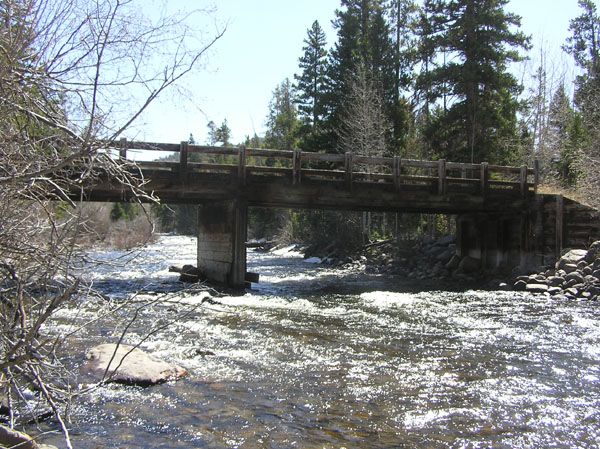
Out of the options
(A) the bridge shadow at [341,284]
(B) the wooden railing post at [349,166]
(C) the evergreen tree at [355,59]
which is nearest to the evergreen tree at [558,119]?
(C) the evergreen tree at [355,59]

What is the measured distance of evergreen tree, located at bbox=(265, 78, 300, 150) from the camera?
58.7 meters

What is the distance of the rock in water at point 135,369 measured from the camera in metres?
6.82

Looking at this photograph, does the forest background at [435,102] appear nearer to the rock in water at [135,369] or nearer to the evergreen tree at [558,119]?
the evergreen tree at [558,119]

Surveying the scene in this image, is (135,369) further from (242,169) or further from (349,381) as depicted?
(242,169)

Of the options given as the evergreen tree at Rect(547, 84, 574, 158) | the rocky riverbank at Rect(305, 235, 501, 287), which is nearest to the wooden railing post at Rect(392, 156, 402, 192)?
the rocky riverbank at Rect(305, 235, 501, 287)

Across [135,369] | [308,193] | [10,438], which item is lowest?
[135,369]

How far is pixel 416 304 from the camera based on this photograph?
48.2ft

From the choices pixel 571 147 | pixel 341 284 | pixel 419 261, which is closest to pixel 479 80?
pixel 571 147

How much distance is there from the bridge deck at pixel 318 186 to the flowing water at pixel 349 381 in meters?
5.87

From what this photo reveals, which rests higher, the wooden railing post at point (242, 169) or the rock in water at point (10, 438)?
the wooden railing post at point (242, 169)

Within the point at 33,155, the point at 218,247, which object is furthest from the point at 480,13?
the point at 33,155

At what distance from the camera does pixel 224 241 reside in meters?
18.5

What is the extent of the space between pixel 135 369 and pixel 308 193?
1219 cm

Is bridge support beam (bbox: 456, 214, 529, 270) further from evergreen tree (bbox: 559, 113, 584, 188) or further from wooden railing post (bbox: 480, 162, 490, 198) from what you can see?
evergreen tree (bbox: 559, 113, 584, 188)
